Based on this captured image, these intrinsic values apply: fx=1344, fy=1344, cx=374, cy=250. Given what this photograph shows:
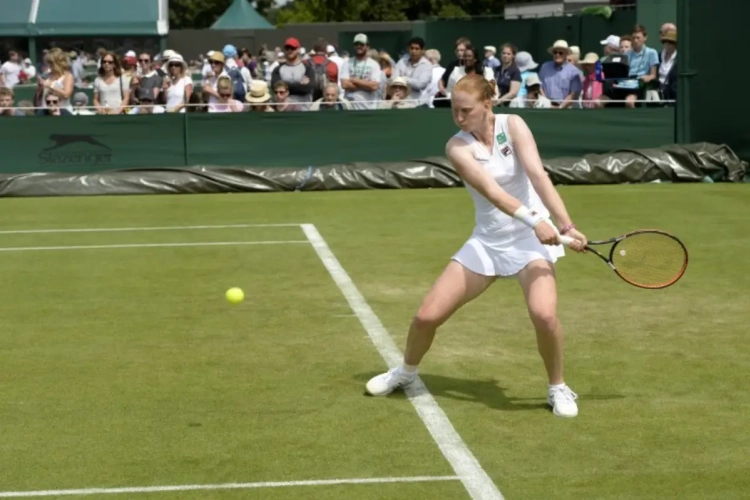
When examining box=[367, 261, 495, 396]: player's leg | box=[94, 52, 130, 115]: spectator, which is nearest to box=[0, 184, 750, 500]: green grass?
box=[367, 261, 495, 396]: player's leg

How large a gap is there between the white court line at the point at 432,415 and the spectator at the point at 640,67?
10.2 m

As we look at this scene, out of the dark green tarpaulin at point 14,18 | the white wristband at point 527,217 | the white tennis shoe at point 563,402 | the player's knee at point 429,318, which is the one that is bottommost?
the white tennis shoe at point 563,402

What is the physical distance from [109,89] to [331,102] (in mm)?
3411

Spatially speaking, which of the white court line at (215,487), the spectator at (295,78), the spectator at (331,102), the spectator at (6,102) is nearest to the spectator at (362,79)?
the spectator at (331,102)

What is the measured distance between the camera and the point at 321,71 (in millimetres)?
22406

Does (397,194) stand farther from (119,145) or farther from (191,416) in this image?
(191,416)

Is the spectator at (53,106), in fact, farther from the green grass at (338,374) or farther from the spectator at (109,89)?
the green grass at (338,374)

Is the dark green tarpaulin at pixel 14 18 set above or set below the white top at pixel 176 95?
above

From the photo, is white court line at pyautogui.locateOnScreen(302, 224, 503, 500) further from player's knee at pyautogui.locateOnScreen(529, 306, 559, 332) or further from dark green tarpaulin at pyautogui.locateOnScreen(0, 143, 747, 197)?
dark green tarpaulin at pyautogui.locateOnScreen(0, 143, 747, 197)

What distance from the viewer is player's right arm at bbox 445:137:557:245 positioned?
668 centimetres

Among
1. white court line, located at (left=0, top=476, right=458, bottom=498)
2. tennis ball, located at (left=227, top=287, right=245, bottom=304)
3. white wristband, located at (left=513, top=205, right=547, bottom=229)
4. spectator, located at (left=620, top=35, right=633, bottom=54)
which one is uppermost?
spectator, located at (left=620, top=35, right=633, bottom=54)

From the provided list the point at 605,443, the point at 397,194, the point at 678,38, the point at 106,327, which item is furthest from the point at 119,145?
the point at 605,443

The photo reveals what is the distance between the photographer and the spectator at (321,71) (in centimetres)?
2092

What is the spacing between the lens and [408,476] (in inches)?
239
